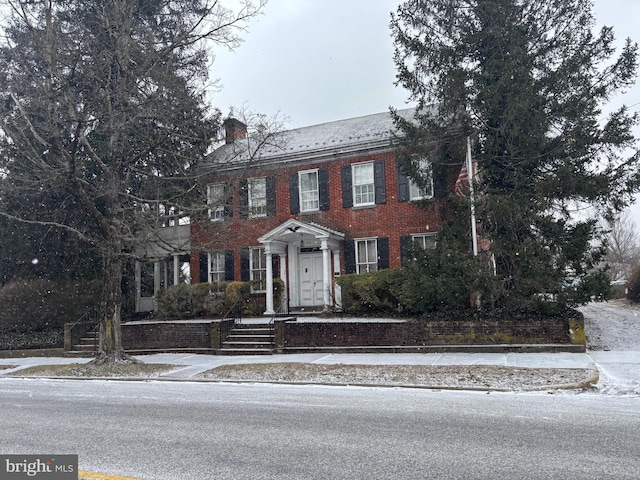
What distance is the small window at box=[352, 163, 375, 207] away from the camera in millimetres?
19844

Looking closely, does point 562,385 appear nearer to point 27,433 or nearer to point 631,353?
point 631,353

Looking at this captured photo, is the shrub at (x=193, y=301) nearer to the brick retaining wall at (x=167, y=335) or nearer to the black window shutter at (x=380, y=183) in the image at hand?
the brick retaining wall at (x=167, y=335)

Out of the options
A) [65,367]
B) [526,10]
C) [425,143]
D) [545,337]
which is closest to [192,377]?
[65,367]

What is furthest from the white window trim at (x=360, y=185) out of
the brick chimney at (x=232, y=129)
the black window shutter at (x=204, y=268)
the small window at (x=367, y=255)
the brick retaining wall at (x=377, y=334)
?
the black window shutter at (x=204, y=268)

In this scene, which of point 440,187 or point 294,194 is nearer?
point 440,187

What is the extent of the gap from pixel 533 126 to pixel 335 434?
35.6ft

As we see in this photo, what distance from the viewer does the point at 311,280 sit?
20.5 m

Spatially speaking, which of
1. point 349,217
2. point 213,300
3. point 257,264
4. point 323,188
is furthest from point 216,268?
point 349,217

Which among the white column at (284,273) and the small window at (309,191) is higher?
the small window at (309,191)

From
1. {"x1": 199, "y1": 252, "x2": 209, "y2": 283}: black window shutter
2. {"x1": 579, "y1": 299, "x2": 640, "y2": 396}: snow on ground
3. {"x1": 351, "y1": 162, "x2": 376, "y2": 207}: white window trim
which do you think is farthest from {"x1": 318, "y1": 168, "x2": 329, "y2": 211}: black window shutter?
{"x1": 579, "y1": 299, "x2": 640, "y2": 396}: snow on ground

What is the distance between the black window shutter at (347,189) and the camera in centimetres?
2006

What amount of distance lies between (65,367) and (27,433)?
8396 millimetres

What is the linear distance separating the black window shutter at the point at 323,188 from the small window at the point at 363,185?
111 centimetres

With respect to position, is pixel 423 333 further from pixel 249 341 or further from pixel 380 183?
pixel 380 183
